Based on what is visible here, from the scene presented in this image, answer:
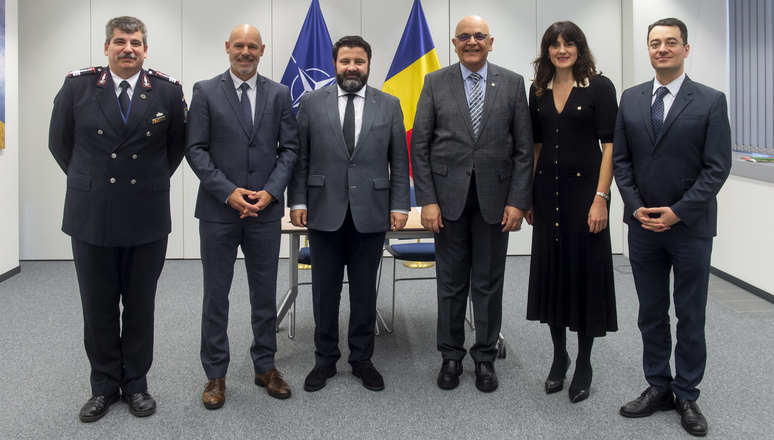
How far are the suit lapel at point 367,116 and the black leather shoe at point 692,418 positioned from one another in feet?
5.65

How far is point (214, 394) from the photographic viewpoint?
2.69 meters

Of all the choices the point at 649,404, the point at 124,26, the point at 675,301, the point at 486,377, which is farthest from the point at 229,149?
the point at 649,404

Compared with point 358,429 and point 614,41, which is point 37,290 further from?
point 614,41

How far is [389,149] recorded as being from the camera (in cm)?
286

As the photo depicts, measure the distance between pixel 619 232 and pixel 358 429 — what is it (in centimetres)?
444

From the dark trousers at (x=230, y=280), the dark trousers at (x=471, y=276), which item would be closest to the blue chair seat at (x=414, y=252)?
the dark trousers at (x=471, y=276)

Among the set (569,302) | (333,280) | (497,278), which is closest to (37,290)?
(333,280)

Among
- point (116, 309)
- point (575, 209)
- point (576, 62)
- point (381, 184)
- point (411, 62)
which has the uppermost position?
point (411, 62)

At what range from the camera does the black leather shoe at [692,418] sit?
7.88 ft

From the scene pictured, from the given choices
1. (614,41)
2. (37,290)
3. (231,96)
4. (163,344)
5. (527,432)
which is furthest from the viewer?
(614,41)

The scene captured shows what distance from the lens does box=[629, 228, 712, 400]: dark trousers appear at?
2430 mm

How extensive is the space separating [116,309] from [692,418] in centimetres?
239

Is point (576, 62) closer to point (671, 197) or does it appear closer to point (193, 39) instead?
point (671, 197)

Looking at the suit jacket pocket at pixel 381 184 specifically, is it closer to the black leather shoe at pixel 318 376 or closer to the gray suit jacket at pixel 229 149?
the gray suit jacket at pixel 229 149
